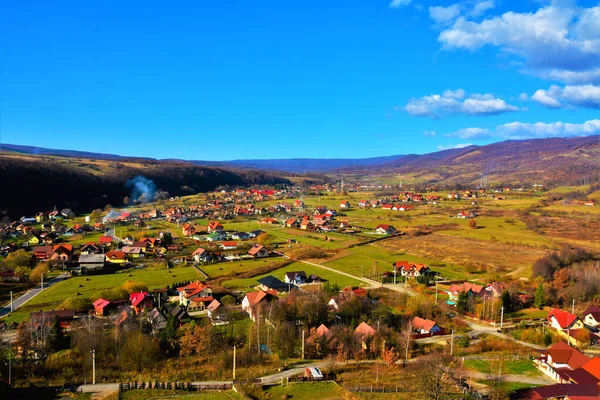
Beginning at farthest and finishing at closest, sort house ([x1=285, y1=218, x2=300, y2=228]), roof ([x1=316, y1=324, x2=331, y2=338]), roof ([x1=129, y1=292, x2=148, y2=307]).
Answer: house ([x1=285, y1=218, x2=300, y2=228]), roof ([x1=129, y1=292, x2=148, y2=307]), roof ([x1=316, y1=324, x2=331, y2=338])

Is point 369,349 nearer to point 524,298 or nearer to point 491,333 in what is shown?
point 491,333

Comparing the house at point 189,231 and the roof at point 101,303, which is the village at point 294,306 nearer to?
the roof at point 101,303

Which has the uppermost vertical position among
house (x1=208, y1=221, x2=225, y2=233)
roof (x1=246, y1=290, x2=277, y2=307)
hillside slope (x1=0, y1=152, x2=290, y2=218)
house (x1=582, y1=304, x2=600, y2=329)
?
hillside slope (x1=0, y1=152, x2=290, y2=218)

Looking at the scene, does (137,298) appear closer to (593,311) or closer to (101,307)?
(101,307)

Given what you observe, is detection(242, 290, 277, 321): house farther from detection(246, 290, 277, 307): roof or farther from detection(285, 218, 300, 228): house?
detection(285, 218, 300, 228): house

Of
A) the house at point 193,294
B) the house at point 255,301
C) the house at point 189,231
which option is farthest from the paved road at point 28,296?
the house at point 189,231

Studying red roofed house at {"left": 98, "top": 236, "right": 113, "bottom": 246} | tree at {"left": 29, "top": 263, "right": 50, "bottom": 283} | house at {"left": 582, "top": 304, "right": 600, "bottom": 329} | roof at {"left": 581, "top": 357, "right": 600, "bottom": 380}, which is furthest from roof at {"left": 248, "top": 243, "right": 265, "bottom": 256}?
roof at {"left": 581, "top": 357, "right": 600, "bottom": 380}

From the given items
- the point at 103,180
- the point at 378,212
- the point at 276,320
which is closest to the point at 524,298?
the point at 276,320
